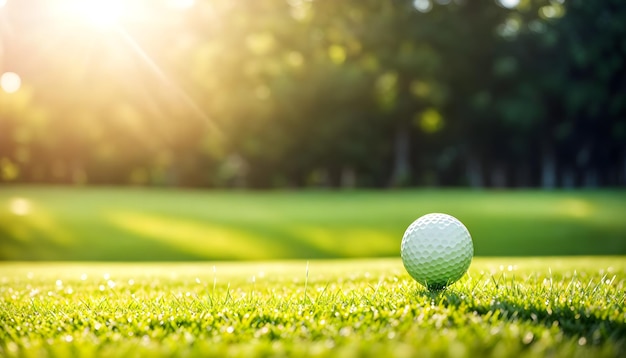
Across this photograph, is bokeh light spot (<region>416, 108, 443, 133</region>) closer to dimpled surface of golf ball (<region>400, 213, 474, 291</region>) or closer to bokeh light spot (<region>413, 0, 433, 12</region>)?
bokeh light spot (<region>413, 0, 433, 12</region>)

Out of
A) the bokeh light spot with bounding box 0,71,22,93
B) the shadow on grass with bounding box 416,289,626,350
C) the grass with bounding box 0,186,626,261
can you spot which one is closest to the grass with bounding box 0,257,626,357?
the shadow on grass with bounding box 416,289,626,350

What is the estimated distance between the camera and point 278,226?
1809 centimetres

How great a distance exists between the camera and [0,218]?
1781 centimetres

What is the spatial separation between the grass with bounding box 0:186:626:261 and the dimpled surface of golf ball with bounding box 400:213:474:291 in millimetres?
10778

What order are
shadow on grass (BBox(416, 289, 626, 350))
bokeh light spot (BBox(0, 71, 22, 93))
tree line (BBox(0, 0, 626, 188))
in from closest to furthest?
shadow on grass (BBox(416, 289, 626, 350)) < bokeh light spot (BBox(0, 71, 22, 93)) < tree line (BBox(0, 0, 626, 188))

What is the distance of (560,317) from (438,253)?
1.12 metres

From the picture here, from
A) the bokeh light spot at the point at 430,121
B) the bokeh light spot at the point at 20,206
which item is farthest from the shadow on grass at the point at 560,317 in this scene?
the bokeh light spot at the point at 430,121

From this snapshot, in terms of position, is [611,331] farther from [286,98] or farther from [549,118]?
[549,118]

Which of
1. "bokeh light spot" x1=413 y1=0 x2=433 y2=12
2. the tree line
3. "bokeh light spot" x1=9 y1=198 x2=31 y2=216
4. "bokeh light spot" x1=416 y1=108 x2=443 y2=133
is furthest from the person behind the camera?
"bokeh light spot" x1=416 y1=108 x2=443 y2=133

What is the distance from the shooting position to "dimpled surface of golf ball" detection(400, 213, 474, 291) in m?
4.25

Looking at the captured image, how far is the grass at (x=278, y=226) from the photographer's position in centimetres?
1555

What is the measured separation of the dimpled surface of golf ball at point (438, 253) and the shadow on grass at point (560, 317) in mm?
621

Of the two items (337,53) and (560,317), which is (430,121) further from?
(560,317)

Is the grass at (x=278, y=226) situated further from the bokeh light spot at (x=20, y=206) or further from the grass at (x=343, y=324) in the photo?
the grass at (x=343, y=324)
